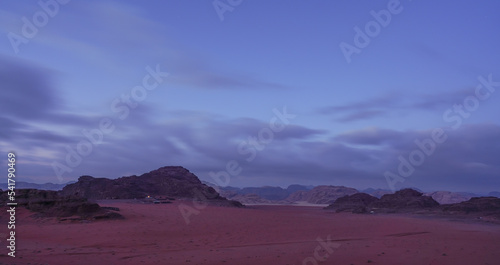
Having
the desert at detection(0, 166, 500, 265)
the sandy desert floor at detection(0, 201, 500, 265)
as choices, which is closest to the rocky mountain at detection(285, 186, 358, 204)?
the desert at detection(0, 166, 500, 265)

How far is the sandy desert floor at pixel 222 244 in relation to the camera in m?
13.5

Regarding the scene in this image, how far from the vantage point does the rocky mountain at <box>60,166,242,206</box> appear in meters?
47.7

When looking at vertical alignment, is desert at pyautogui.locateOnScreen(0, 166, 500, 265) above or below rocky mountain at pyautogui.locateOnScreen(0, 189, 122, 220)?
below

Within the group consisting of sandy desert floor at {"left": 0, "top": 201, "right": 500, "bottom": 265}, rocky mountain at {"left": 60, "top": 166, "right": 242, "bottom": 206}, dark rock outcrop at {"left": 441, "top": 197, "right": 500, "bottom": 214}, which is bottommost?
sandy desert floor at {"left": 0, "top": 201, "right": 500, "bottom": 265}

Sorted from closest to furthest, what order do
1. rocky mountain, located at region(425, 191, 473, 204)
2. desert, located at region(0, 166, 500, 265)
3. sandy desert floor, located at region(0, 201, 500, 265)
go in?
sandy desert floor, located at region(0, 201, 500, 265)
desert, located at region(0, 166, 500, 265)
rocky mountain, located at region(425, 191, 473, 204)

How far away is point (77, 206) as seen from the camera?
24859mm

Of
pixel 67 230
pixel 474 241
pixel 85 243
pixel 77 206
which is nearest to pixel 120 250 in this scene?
pixel 85 243

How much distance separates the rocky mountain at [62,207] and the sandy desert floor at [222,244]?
2.99 feet

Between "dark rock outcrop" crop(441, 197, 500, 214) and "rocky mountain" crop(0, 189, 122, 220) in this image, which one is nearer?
"rocky mountain" crop(0, 189, 122, 220)

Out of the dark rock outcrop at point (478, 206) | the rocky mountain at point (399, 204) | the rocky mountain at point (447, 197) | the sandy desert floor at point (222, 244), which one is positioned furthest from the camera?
the rocky mountain at point (447, 197)

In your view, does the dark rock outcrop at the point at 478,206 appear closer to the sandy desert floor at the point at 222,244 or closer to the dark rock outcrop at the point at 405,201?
the dark rock outcrop at the point at 405,201

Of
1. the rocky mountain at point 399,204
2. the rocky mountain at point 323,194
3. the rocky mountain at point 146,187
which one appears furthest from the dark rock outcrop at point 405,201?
the rocky mountain at point 323,194

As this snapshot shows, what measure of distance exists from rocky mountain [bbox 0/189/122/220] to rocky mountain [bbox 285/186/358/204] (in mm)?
86943

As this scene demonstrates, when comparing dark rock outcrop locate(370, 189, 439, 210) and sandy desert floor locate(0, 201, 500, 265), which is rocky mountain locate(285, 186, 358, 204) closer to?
dark rock outcrop locate(370, 189, 439, 210)
